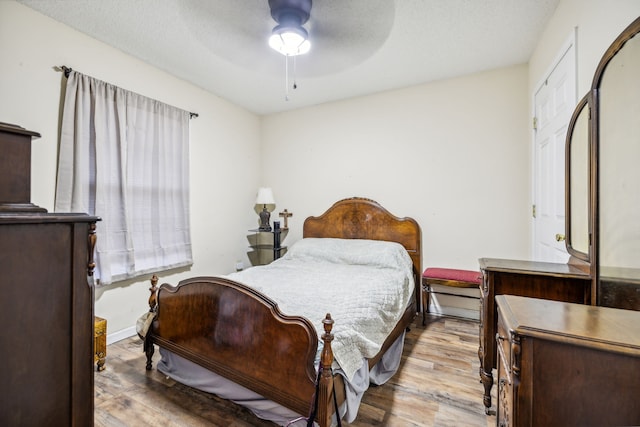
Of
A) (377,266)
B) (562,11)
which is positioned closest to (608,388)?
(377,266)

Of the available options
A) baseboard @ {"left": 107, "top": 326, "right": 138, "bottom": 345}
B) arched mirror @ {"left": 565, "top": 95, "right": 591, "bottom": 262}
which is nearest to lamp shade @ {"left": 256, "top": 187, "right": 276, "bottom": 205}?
baseboard @ {"left": 107, "top": 326, "right": 138, "bottom": 345}

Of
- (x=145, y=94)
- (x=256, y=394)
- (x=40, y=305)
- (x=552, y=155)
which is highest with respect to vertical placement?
(x=145, y=94)

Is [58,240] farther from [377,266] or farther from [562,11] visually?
[562,11]

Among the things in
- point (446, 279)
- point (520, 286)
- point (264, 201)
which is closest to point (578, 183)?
point (520, 286)

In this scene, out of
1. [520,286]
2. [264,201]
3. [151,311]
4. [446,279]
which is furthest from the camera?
[264,201]

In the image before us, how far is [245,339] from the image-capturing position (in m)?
1.57

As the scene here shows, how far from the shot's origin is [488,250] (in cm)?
297

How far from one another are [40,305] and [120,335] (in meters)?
2.24

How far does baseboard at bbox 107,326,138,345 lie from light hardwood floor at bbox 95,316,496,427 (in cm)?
16

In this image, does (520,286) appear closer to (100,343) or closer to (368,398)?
(368,398)

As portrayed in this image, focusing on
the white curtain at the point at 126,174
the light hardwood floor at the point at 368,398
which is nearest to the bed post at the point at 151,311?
the light hardwood floor at the point at 368,398

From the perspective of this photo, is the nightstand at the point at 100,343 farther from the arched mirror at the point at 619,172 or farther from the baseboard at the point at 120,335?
the arched mirror at the point at 619,172

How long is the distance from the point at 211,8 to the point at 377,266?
2.55 m

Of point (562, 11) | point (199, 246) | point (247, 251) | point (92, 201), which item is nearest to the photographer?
point (562, 11)
